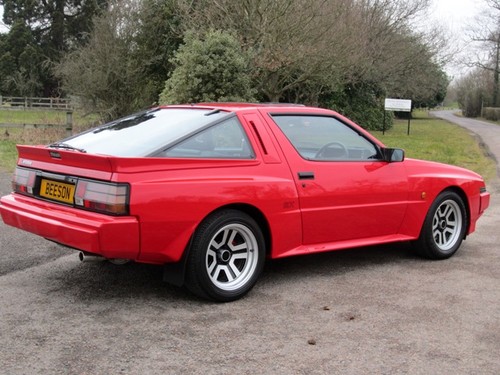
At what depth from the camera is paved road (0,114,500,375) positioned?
3.27 metres

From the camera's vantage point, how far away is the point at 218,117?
462 cm

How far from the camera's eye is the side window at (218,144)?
4.28m

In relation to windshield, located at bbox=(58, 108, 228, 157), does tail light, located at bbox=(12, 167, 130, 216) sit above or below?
below

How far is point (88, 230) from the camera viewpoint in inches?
148

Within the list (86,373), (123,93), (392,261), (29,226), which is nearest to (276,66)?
(123,93)

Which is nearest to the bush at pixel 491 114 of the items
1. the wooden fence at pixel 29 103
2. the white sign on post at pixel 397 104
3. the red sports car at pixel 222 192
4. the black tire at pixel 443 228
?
the white sign on post at pixel 397 104

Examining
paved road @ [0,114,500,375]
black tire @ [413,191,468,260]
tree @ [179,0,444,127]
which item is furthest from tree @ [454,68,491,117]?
paved road @ [0,114,500,375]

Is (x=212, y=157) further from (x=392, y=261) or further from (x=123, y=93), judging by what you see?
(x=123, y=93)

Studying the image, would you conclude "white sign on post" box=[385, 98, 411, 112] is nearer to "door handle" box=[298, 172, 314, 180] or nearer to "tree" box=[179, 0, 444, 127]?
"tree" box=[179, 0, 444, 127]

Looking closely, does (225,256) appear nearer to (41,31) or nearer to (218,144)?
(218,144)

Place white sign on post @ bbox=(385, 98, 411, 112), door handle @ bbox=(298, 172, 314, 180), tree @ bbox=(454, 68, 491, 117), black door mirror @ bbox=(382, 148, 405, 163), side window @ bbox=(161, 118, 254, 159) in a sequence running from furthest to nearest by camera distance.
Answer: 1. tree @ bbox=(454, 68, 491, 117)
2. white sign on post @ bbox=(385, 98, 411, 112)
3. black door mirror @ bbox=(382, 148, 405, 163)
4. door handle @ bbox=(298, 172, 314, 180)
5. side window @ bbox=(161, 118, 254, 159)

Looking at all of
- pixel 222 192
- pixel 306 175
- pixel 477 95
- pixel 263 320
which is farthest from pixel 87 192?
pixel 477 95

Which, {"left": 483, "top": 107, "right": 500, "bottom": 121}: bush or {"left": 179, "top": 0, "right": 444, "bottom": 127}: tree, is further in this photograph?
{"left": 483, "top": 107, "right": 500, "bottom": 121}: bush

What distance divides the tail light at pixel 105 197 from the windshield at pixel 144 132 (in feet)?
1.30
